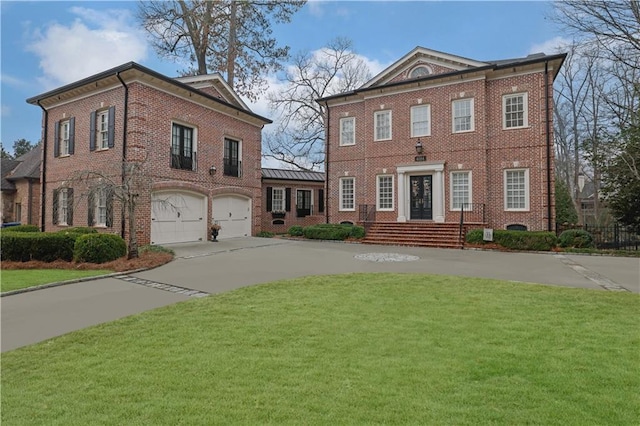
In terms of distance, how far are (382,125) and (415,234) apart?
639cm

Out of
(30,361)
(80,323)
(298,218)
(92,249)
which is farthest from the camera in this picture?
(298,218)

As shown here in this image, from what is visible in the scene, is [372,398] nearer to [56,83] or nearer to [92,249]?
[92,249]

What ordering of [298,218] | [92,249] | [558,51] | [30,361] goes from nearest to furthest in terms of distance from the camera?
Answer: [30,361] → [92,249] → [558,51] → [298,218]

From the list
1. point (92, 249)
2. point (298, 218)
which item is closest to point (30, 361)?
point (92, 249)

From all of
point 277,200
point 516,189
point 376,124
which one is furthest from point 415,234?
point 277,200

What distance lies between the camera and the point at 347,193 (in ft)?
65.3

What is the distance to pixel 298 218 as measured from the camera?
2383cm

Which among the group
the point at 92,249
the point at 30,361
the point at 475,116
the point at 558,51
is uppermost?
the point at 558,51

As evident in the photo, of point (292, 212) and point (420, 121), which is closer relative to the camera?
point (420, 121)

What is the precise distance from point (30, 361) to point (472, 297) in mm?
5964

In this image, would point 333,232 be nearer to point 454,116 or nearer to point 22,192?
point 454,116

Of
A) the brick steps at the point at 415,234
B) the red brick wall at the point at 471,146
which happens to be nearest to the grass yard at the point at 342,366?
the brick steps at the point at 415,234

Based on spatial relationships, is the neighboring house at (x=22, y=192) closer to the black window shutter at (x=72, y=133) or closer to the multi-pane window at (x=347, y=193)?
the black window shutter at (x=72, y=133)

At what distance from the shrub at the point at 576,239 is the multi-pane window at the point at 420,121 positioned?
297 inches
